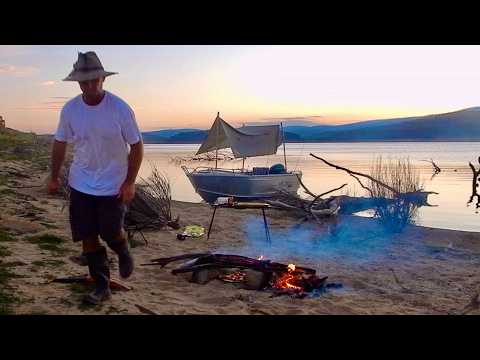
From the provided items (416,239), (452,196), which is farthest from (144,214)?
(452,196)

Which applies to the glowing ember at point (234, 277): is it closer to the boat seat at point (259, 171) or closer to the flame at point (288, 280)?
the flame at point (288, 280)

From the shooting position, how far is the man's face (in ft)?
13.4

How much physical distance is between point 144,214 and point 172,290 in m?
3.84

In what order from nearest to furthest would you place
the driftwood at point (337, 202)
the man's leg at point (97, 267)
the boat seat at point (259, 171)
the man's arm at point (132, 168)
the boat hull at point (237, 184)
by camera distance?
1. the man's arm at point (132, 168)
2. the man's leg at point (97, 267)
3. the driftwood at point (337, 202)
4. the boat hull at point (237, 184)
5. the boat seat at point (259, 171)

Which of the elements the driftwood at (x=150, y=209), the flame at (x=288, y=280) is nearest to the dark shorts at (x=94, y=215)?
the flame at (x=288, y=280)

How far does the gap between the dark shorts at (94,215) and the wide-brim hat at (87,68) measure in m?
1.03

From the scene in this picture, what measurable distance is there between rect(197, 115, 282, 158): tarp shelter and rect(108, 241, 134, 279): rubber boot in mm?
17599

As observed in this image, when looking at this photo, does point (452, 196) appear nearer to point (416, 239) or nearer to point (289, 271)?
point (416, 239)

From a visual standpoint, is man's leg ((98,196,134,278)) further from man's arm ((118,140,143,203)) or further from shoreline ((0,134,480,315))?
shoreline ((0,134,480,315))

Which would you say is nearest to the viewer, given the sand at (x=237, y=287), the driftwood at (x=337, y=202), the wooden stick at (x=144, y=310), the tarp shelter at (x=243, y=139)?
the wooden stick at (x=144, y=310)

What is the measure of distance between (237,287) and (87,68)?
10.7 feet

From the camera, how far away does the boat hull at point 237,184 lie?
20656 mm

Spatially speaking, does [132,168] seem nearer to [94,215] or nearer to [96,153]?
[96,153]

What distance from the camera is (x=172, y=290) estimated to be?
5.70 m
